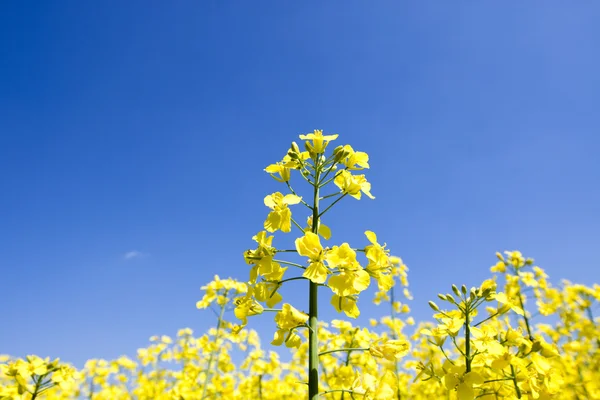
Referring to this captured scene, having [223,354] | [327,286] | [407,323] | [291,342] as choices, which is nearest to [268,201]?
[327,286]

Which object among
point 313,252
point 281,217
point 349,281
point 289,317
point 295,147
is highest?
point 295,147

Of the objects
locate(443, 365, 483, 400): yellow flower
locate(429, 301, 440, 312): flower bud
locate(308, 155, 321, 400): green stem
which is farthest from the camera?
locate(429, 301, 440, 312): flower bud

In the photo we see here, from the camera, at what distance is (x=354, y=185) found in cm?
261

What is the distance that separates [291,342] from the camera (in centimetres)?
234

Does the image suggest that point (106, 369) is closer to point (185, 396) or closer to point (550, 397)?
point (185, 396)

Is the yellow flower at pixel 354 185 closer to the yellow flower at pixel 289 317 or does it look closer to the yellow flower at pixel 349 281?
the yellow flower at pixel 349 281

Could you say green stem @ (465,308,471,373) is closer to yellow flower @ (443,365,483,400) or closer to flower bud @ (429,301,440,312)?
yellow flower @ (443,365,483,400)

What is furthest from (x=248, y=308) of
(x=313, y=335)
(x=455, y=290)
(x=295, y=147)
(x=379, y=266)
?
(x=455, y=290)

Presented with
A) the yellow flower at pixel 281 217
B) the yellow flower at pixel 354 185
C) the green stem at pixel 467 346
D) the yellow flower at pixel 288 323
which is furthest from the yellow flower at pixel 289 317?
the green stem at pixel 467 346

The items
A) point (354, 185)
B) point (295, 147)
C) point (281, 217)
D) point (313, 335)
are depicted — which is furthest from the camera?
point (295, 147)

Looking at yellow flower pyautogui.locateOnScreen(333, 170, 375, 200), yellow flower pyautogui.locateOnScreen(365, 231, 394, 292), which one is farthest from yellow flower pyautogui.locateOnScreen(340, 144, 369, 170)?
yellow flower pyautogui.locateOnScreen(365, 231, 394, 292)

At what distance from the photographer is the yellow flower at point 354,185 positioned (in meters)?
2.62

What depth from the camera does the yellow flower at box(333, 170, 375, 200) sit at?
2617 millimetres

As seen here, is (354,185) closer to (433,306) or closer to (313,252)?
(313,252)
